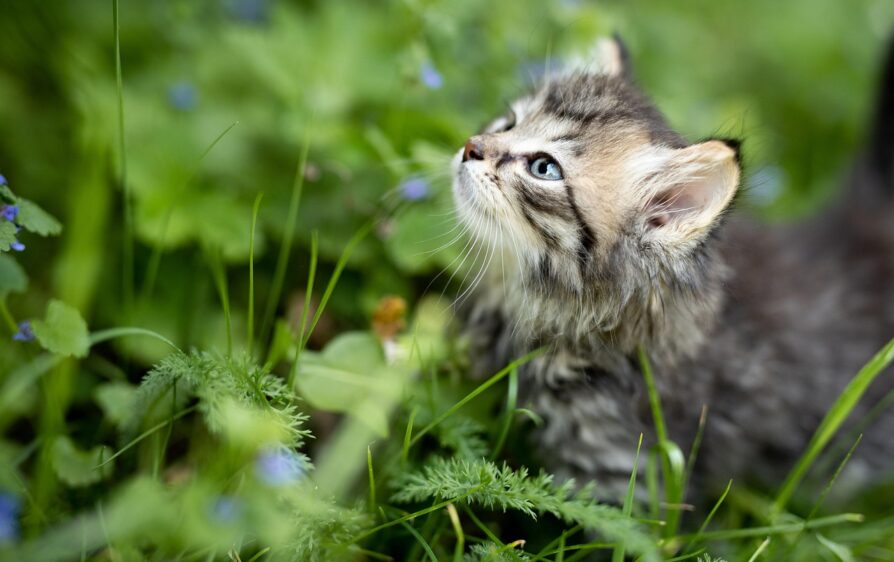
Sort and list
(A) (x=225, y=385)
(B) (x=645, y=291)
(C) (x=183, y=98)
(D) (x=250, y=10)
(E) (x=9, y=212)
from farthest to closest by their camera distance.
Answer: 1. (D) (x=250, y=10)
2. (C) (x=183, y=98)
3. (B) (x=645, y=291)
4. (E) (x=9, y=212)
5. (A) (x=225, y=385)

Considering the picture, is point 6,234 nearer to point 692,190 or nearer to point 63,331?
point 63,331

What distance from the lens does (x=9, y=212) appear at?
196 cm

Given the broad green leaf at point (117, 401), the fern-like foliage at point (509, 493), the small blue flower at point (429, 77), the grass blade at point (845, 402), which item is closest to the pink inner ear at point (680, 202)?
the grass blade at point (845, 402)

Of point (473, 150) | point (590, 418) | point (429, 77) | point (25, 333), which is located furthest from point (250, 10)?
point (590, 418)

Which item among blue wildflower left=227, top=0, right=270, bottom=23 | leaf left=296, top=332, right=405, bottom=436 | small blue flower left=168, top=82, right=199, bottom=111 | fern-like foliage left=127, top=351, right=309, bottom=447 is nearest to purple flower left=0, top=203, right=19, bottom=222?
fern-like foliage left=127, top=351, right=309, bottom=447

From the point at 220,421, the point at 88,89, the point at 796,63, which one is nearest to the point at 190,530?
the point at 220,421

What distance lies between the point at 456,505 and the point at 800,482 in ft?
4.84

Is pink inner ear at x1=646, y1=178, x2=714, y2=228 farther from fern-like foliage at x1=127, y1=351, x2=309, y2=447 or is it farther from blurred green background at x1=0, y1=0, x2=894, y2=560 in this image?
fern-like foliage at x1=127, y1=351, x2=309, y2=447

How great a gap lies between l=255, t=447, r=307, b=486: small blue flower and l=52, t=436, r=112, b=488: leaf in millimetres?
584

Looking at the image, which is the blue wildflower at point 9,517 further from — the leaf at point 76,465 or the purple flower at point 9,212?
the purple flower at point 9,212

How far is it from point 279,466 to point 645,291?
1.13m

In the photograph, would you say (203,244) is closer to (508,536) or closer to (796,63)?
(508,536)

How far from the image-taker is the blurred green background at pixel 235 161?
8.26 ft

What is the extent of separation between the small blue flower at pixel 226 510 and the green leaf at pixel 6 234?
2.65ft
